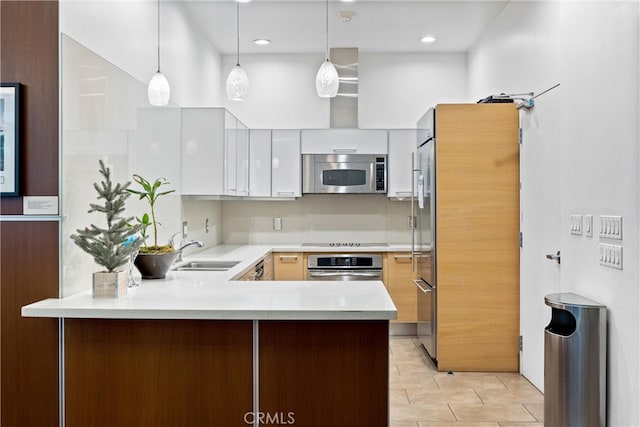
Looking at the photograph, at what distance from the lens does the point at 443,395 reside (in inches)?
136

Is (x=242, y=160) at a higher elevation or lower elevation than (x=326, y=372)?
higher

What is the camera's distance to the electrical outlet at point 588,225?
2.39m

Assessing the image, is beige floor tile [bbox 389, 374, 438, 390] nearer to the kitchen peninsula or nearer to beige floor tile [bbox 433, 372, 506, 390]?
beige floor tile [bbox 433, 372, 506, 390]

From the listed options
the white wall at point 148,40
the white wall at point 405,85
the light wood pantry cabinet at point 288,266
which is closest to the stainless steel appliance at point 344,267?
the light wood pantry cabinet at point 288,266

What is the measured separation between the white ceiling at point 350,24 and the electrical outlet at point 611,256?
2.55 metres

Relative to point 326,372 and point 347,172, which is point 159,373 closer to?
point 326,372

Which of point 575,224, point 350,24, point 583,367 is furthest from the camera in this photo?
point 350,24

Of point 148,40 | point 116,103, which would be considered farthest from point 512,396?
point 148,40

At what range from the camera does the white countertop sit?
195cm

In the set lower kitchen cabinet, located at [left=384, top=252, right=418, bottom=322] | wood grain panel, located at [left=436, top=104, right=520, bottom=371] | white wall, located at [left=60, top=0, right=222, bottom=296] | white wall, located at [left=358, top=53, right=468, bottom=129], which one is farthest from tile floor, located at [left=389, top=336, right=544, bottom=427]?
white wall, located at [left=358, top=53, right=468, bottom=129]

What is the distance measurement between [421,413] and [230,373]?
1.63m

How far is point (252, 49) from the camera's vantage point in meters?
5.34

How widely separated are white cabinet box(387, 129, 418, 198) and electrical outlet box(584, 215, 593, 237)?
275 cm

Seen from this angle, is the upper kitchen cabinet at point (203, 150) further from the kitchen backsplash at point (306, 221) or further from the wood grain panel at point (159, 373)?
the wood grain panel at point (159, 373)
